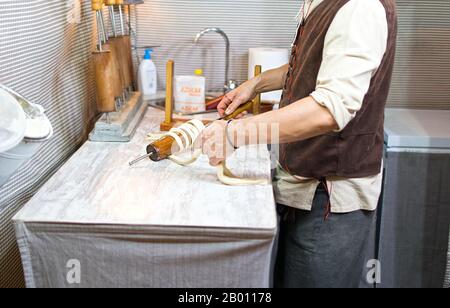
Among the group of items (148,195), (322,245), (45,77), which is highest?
(45,77)

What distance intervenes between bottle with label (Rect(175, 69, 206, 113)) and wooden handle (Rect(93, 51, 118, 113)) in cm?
40

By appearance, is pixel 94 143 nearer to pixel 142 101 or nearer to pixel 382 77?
pixel 142 101

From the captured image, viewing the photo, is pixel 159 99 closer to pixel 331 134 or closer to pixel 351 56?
pixel 331 134

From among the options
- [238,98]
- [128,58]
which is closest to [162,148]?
[238,98]

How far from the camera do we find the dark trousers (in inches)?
49.6

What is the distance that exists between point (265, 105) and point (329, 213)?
76 cm

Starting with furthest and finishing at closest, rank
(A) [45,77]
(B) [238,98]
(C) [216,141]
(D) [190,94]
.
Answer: (D) [190,94], (B) [238,98], (A) [45,77], (C) [216,141]

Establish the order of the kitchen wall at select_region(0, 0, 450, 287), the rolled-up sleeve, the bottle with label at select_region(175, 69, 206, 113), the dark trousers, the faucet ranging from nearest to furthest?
1. the rolled-up sleeve
2. the dark trousers
3. the kitchen wall at select_region(0, 0, 450, 287)
4. the bottle with label at select_region(175, 69, 206, 113)
5. the faucet

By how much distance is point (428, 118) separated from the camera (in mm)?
2014

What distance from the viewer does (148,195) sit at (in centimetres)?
119

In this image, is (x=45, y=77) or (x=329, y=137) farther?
(x=45, y=77)

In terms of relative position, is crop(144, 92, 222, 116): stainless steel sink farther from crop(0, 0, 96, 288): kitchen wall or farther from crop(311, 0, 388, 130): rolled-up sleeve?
crop(311, 0, 388, 130): rolled-up sleeve

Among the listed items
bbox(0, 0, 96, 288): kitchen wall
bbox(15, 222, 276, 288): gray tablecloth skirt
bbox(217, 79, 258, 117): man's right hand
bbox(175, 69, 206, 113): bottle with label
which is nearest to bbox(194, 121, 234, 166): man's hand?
bbox(15, 222, 276, 288): gray tablecloth skirt

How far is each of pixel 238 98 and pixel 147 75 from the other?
71cm
